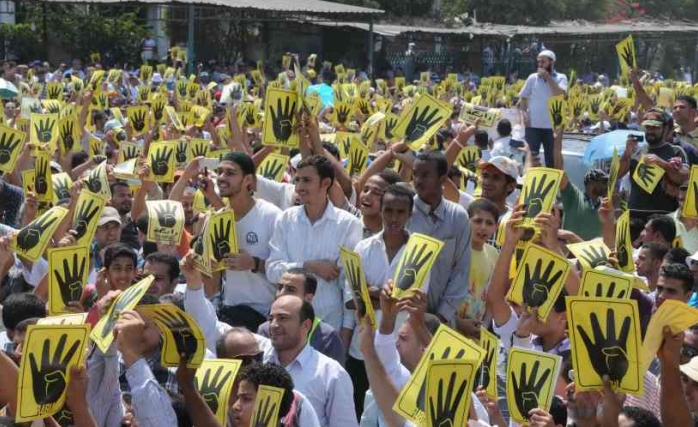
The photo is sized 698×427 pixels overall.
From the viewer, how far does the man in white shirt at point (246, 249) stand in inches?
296

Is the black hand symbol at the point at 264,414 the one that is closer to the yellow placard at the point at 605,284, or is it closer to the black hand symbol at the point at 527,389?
the black hand symbol at the point at 527,389

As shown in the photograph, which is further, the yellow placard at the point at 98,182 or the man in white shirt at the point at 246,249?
the yellow placard at the point at 98,182

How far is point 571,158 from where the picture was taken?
1493 centimetres

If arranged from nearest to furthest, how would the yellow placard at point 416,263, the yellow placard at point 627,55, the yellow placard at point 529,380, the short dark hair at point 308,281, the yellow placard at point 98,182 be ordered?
the yellow placard at point 529,380, the yellow placard at point 416,263, the short dark hair at point 308,281, the yellow placard at point 98,182, the yellow placard at point 627,55

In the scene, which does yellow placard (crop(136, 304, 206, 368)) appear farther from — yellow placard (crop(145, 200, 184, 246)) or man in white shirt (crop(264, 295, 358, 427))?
yellow placard (crop(145, 200, 184, 246))

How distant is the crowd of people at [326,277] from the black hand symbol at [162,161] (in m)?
0.02

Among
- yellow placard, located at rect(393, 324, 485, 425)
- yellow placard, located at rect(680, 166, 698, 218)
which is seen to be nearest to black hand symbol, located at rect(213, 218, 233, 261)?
yellow placard, located at rect(393, 324, 485, 425)

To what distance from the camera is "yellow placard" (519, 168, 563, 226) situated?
6953 mm

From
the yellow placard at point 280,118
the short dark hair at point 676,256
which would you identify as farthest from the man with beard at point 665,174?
the yellow placard at point 280,118

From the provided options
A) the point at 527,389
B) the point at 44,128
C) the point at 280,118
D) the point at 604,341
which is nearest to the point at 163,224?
the point at 280,118

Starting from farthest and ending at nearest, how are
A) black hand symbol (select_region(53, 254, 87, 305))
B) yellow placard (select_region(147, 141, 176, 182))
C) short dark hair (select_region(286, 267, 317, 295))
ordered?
yellow placard (select_region(147, 141, 176, 182)), short dark hair (select_region(286, 267, 317, 295)), black hand symbol (select_region(53, 254, 87, 305))

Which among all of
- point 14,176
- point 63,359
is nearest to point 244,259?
point 63,359

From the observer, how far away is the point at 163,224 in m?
8.18

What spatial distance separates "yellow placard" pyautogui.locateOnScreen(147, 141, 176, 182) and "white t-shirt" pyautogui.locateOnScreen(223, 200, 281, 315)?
2.48 meters
